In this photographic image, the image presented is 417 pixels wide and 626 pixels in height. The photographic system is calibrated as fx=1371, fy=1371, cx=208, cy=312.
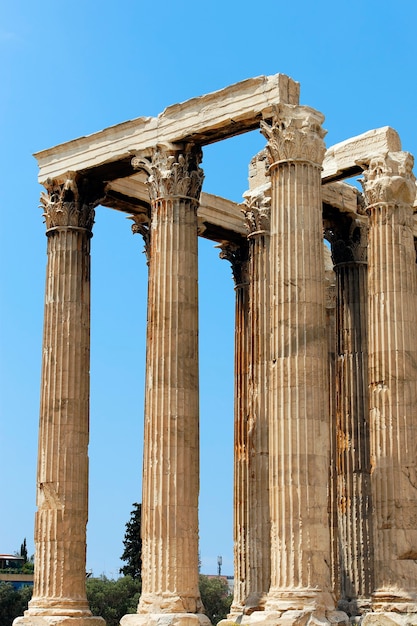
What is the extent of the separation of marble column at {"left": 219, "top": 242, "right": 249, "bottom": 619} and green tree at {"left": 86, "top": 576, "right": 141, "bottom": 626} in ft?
118

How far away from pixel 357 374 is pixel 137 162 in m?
12.4

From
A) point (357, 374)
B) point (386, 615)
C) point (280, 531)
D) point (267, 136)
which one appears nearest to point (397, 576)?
point (386, 615)

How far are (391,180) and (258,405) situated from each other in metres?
9.88

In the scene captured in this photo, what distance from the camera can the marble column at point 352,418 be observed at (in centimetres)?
5150

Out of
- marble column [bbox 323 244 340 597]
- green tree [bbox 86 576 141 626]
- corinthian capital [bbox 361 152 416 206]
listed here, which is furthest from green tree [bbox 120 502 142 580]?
corinthian capital [bbox 361 152 416 206]

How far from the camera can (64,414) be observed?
4909 cm

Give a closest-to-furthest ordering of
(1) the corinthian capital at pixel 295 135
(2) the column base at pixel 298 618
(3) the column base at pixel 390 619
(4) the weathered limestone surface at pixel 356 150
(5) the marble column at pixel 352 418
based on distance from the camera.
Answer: (2) the column base at pixel 298 618
(3) the column base at pixel 390 619
(1) the corinthian capital at pixel 295 135
(4) the weathered limestone surface at pixel 356 150
(5) the marble column at pixel 352 418

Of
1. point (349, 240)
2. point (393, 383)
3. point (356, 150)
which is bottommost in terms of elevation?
point (393, 383)

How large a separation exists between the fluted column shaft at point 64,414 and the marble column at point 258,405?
20.6ft

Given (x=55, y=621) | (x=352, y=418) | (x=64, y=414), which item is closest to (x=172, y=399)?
(x=64, y=414)

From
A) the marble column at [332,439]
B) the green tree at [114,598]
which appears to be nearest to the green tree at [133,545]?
the green tree at [114,598]

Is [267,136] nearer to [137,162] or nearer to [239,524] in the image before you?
[137,162]

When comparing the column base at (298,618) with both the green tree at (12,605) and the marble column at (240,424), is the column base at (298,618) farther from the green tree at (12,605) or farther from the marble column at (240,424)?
the green tree at (12,605)

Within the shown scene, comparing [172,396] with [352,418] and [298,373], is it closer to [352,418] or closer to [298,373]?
[298,373]
